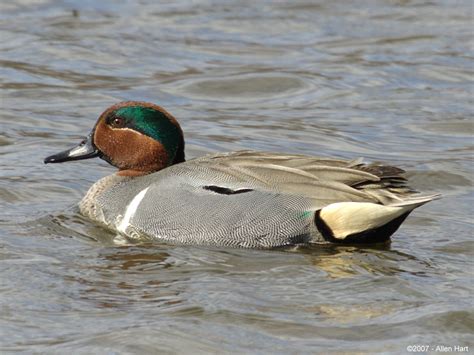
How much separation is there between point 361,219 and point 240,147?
11.0ft

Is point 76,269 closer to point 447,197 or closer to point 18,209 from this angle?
point 18,209

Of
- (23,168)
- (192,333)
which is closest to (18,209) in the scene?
(23,168)

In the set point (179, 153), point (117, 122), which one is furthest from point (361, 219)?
point (117, 122)

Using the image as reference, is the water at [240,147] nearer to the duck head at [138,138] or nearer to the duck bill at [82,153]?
the duck bill at [82,153]

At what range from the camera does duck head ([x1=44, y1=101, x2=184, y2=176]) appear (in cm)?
853

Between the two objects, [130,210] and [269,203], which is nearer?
[269,203]

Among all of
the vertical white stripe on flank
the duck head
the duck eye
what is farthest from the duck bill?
the vertical white stripe on flank

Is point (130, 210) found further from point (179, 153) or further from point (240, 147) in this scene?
point (240, 147)

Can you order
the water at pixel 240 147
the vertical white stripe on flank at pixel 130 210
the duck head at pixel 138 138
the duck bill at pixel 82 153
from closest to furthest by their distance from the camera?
the water at pixel 240 147
the vertical white stripe on flank at pixel 130 210
the duck head at pixel 138 138
the duck bill at pixel 82 153

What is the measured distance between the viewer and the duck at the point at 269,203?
7809 millimetres

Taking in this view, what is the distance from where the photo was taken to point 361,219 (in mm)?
7812

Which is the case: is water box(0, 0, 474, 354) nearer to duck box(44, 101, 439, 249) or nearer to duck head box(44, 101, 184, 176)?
duck box(44, 101, 439, 249)

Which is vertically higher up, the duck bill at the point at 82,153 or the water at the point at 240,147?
the duck bill at the point at 82,153

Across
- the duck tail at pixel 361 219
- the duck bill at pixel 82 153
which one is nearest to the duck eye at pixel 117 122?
the duck bill at pixel 82 153
